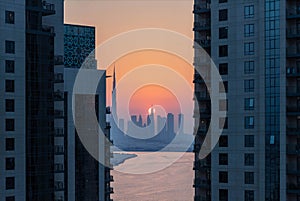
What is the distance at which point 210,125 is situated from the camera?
26656mm

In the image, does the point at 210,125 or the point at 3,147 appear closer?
the point at 3,147

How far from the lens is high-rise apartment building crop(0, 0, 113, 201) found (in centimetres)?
2322

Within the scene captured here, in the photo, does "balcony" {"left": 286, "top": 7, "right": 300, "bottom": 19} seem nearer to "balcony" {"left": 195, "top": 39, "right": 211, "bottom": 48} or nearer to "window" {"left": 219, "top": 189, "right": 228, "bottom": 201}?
"balcony" {"left": 195, "top": 39, "right": 211, "bottom": 48}

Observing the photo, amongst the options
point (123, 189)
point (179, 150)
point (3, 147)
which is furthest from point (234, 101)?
point (179, 150)

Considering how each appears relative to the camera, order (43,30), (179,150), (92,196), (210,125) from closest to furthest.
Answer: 1. (43,30)
2. (210,125)
3. (92,196)
4. (179,150)

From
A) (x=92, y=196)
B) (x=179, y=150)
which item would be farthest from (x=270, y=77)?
(x=179, y=150)

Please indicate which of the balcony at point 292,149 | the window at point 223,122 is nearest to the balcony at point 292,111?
the balcony at point 292,149

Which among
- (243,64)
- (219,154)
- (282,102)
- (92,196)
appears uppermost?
(243,64)

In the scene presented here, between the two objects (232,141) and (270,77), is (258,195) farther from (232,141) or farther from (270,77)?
(270,77)

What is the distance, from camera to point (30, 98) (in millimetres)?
24219

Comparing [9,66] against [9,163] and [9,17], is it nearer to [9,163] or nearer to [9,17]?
[9,17]

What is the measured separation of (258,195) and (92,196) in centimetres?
1264

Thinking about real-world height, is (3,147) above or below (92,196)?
above

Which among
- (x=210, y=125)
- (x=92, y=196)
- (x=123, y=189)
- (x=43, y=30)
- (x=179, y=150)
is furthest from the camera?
(x=179, y=150)
